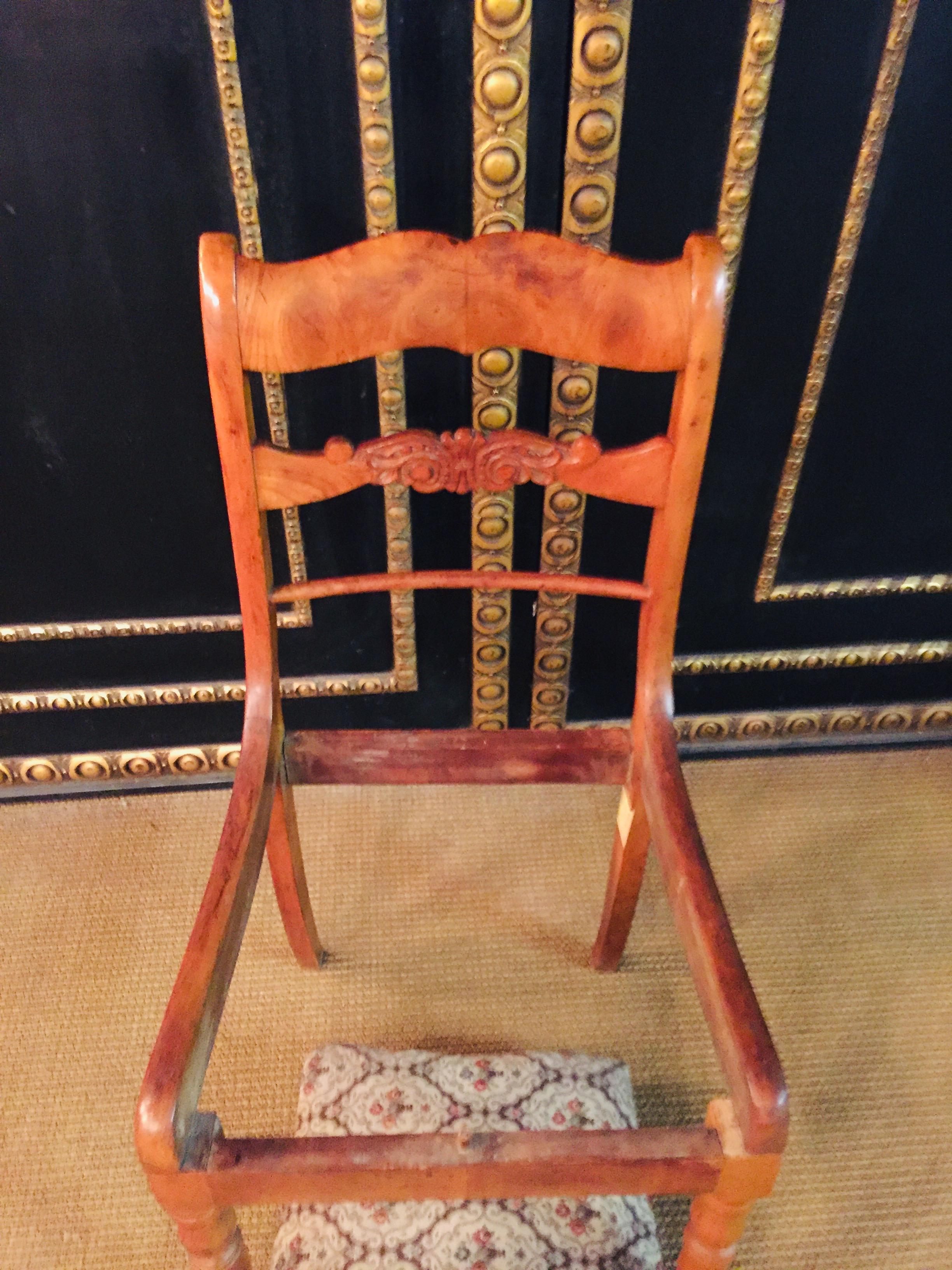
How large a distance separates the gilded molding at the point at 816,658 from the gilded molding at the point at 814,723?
0.28 ft

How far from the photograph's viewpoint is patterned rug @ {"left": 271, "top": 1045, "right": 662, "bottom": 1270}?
2.95 feet

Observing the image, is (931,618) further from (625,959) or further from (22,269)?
(22,269)

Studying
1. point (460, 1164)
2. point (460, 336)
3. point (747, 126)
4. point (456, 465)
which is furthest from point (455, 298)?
point (460, 1164)

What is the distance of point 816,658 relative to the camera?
1411mm

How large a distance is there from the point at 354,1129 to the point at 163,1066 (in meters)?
0.41

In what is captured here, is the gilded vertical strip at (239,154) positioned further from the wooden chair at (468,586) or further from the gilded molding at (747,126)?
the gilded molding at (747,126)

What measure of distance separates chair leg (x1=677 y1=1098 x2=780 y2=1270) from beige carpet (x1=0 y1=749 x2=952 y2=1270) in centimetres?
33

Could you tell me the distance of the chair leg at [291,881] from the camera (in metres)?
1.00

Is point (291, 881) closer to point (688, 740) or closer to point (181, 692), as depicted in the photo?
point (181, 692)

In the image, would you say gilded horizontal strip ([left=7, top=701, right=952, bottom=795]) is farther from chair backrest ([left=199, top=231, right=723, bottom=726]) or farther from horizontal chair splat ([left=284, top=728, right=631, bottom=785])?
chair backrest ([left=199, top=231, right=723, bottom=726])

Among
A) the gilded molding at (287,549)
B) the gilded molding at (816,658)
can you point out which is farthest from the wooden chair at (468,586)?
the gilded molding at (816,658)

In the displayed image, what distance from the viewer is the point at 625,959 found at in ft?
4.09

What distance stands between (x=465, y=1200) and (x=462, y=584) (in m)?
0.60

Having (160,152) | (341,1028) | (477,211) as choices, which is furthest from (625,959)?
(160,152)
